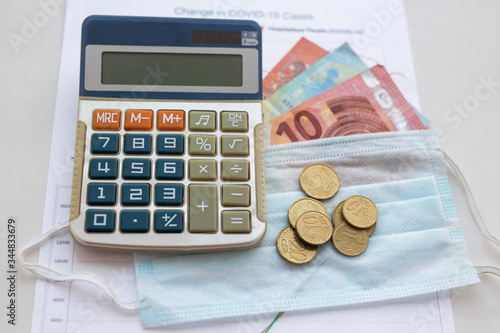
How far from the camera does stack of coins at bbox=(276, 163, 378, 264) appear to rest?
0.53 meters

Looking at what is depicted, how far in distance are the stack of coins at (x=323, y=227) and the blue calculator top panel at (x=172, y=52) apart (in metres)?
0.16

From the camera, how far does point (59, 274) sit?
526 millimetres

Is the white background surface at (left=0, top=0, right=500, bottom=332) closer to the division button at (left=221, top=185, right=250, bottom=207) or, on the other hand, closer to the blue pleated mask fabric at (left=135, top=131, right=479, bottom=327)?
the blue pleated mask fabric at (left=135, top=131, right=479, bottom=327)

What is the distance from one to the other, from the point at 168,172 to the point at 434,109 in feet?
1.36

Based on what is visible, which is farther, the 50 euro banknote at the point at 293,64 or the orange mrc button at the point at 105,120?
the 50 euro banknote at the point at 293,64

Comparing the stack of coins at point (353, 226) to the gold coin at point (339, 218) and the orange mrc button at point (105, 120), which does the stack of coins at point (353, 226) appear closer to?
the gold coin at point (339, 218)

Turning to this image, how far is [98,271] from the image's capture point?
21.0 inches

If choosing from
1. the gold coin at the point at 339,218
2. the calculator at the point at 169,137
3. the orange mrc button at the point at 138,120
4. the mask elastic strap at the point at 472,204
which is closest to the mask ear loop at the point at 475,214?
A: the mask elastic strap at the point at 472,204

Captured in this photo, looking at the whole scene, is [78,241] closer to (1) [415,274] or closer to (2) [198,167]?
(2) [198,167]

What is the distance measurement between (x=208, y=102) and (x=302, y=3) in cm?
28

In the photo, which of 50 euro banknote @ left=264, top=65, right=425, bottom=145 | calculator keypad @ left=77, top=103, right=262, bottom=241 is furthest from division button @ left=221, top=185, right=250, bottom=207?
50 euro banknote @ left=264, top=65, right=425, bottom=145

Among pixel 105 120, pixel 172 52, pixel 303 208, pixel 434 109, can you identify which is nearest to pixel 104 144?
pixel 105 120

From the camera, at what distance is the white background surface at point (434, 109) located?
22.1 inches

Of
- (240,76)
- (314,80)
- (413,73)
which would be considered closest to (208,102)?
(240,76)
